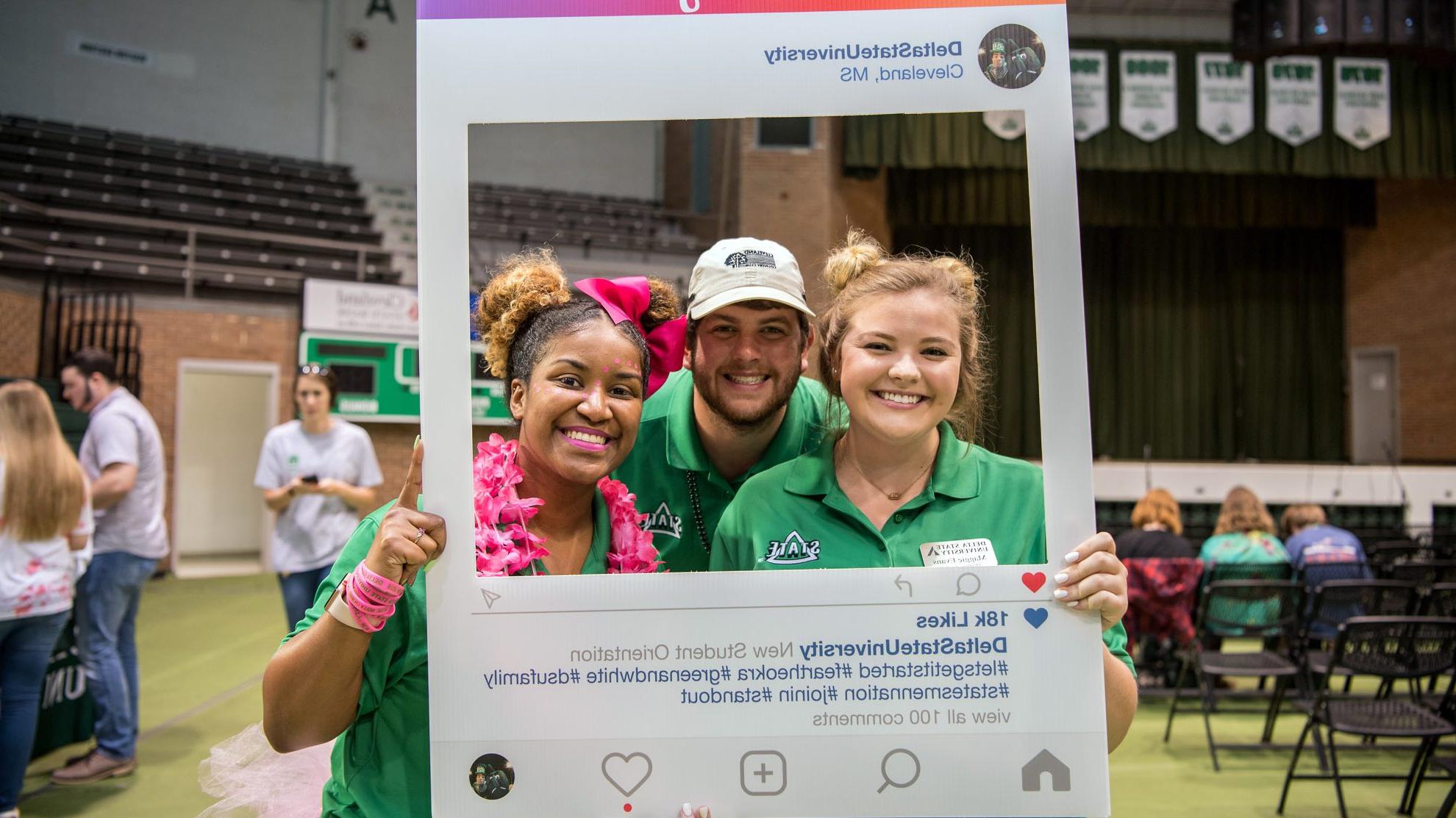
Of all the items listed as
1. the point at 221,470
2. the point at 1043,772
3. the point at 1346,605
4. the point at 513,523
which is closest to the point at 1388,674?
the point at 1346,605

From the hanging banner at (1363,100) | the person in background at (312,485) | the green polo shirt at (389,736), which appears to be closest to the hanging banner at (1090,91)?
the hanging banner at (1363,100)

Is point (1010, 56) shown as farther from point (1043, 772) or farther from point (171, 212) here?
point (171, 212)

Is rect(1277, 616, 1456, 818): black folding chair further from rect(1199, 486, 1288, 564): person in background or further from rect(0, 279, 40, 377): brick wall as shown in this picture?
rect(0, 279, 40, 377): brick wall

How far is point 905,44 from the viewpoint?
3.66 ft

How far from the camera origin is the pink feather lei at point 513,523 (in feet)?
4.00

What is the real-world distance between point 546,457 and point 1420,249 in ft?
46.8

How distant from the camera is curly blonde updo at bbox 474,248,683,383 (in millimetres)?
1307

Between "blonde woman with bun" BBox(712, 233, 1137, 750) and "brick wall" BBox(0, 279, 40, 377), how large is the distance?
907cm

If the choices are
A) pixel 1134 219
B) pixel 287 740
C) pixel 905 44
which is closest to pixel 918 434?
pixel 905 44

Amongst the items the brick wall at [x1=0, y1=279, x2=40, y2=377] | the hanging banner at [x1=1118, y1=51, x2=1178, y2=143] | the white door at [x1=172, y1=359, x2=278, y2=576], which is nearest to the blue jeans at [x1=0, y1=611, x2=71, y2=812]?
the brick wall at [x1=0, y1=279, x2=40, y2=377]

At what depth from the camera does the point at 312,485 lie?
3.76 meters

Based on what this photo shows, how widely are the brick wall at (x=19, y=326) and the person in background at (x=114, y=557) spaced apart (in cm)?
589

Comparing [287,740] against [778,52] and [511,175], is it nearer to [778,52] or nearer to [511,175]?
[778,52]

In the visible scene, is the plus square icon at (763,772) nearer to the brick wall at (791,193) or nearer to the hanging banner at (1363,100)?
the brick wall at (791,193)
